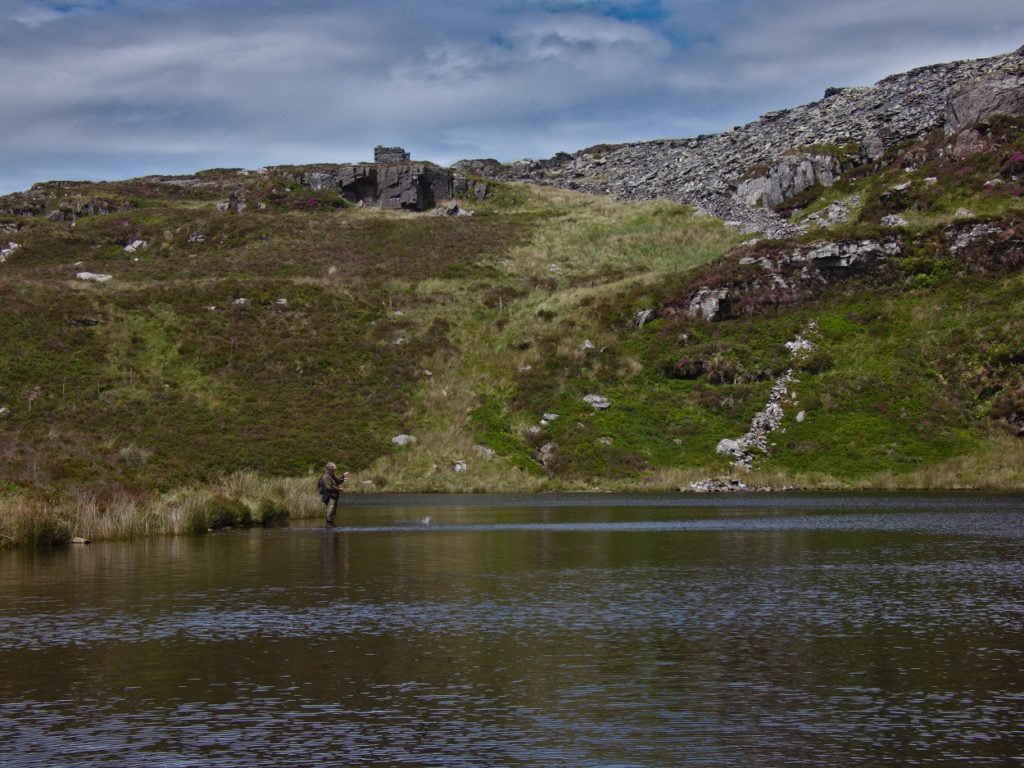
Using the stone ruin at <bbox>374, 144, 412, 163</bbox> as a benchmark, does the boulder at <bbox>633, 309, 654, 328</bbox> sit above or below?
below

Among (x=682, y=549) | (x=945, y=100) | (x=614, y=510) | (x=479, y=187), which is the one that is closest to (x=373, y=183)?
(x=479, y=187)

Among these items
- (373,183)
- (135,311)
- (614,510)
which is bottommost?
(614,510)

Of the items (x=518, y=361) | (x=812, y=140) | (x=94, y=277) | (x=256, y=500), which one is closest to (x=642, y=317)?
(x=518, y=361)

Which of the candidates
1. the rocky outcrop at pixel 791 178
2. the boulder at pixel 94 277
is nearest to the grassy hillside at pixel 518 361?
the boulder at pixel 94 277

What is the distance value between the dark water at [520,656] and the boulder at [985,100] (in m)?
81.0

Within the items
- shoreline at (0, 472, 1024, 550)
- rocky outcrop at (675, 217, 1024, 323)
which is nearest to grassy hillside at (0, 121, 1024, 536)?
rocky outcrop at (675, 217, 1024, 323)

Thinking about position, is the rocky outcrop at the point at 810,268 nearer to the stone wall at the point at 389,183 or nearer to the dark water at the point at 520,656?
the dark water at the point at 520,656

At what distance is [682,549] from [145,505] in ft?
65.6

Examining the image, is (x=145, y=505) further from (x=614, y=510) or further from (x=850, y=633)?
(x=850, y=633)

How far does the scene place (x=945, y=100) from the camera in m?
113

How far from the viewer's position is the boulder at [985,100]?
328ft

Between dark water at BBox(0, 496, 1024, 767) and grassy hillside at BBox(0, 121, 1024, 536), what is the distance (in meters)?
20.6

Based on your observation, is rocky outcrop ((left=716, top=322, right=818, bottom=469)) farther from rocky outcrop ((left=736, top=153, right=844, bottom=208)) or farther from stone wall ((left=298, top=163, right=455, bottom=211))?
stone wall ((left=298, top=163, right=455, bottom=211))

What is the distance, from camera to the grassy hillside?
67312 millimetres
